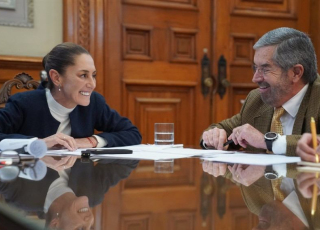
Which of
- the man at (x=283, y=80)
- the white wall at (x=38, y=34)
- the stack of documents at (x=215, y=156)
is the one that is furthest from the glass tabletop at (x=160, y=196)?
the white wall at (x=38, y=34)

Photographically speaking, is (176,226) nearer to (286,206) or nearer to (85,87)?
(286,206)

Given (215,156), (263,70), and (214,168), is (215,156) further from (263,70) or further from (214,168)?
(263,70)

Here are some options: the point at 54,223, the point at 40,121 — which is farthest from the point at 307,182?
the point at 40,121

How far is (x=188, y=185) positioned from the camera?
0.98m

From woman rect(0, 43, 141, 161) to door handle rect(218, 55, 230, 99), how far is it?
1464 mm

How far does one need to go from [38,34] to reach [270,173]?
2.37m

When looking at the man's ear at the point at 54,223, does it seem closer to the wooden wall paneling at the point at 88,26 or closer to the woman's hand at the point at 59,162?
the woman's hand at the point at 59,162

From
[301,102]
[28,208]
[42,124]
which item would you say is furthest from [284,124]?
[28,208]

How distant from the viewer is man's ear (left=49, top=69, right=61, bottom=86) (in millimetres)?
2439

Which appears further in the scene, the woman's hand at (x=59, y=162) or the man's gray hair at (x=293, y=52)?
the man's gray hair at (x=293, y=52)

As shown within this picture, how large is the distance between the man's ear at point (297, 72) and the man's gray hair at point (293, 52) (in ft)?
0.04

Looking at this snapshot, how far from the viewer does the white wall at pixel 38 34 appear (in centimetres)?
307

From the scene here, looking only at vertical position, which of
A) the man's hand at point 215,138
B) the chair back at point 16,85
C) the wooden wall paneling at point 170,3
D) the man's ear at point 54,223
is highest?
the wooden wall paneling at point 170,3

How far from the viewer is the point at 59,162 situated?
139cm
